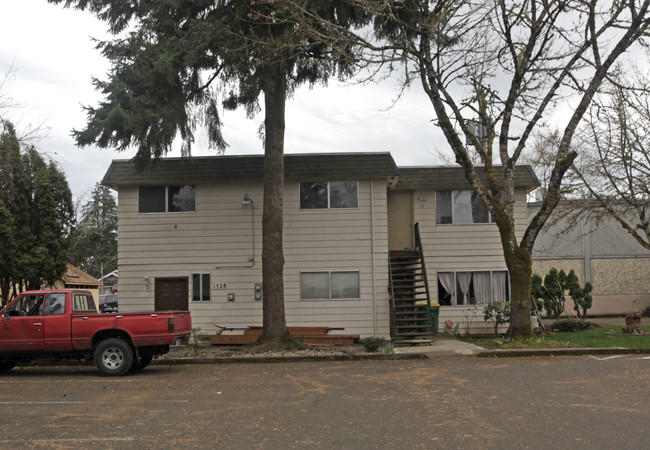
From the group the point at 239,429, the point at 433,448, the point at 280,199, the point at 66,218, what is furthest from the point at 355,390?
the point at 66,218

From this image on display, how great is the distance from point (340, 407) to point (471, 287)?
12.6 m

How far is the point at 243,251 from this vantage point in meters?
19.3

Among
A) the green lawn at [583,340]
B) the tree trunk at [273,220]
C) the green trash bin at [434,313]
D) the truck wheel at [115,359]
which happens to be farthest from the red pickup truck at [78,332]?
the green lawn at [583,340]

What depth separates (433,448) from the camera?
6426 millimetres

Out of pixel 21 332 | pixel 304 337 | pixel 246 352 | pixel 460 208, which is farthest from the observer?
pixel 460 208

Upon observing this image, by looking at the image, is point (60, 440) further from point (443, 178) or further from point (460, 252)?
point (443, 178)

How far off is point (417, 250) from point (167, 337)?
390 inches

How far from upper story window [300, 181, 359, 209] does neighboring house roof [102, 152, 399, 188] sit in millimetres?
448

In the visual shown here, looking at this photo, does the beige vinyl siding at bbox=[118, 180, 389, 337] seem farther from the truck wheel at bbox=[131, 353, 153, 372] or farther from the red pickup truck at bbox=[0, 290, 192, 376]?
the red pickup truck at bbox=[0, 290, 192, 376]

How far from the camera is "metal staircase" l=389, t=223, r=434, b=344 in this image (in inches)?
706

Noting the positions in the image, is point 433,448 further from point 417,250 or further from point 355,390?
point 417,250

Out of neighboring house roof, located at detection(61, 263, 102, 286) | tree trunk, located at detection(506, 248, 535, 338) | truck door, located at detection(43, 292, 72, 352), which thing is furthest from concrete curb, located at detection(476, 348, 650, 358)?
neighboring house roof, located at detection(61, 263, 102, 286)

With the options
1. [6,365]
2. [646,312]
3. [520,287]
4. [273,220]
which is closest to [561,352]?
[520,287]

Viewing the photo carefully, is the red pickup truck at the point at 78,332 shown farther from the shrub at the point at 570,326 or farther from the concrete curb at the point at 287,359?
the shrub at the point at 570,326
